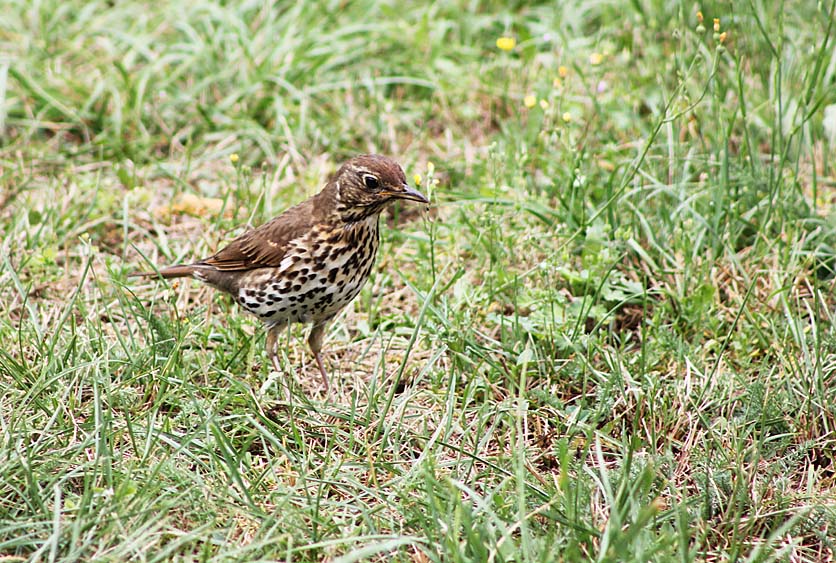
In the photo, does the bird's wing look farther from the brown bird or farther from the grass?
the grass

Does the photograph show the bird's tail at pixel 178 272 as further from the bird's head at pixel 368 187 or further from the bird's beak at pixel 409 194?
the bird's beak at pixel 409 194

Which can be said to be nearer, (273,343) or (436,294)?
(273,343)

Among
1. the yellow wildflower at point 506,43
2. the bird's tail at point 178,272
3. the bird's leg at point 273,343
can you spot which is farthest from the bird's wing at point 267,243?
the yellow wildflower at point 506,43

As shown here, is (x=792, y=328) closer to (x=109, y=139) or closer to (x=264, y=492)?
(x=264, y=492)

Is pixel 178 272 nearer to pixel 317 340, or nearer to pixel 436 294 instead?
pixel 317 340

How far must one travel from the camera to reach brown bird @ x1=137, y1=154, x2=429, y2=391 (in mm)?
5137

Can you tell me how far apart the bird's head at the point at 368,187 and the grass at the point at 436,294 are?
0.53 ft

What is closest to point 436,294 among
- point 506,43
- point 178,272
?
point 178,272

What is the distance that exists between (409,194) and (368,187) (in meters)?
0.21

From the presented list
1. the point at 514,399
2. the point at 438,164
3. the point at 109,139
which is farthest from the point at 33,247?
the point at 514,399

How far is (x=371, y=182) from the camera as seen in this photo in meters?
5.15

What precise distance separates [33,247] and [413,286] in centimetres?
209

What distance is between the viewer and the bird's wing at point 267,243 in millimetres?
5258

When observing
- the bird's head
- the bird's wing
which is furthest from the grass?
the bird's wing
